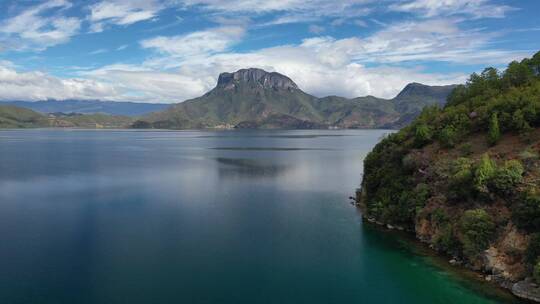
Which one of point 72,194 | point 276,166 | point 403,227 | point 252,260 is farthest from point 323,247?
point 276,166

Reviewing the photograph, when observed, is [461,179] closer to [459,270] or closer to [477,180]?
[477,180]

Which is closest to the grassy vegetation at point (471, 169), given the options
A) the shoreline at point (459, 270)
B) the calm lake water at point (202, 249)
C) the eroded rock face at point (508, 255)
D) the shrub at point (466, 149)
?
the shrub at point (466, 149)

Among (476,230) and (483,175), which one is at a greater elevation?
(483,175)

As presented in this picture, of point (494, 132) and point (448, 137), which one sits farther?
point (448, 137)

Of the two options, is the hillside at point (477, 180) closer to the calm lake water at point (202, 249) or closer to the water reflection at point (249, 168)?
the calm lake water at point (202, 249)

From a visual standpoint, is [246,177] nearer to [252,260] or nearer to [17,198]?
[17,198]

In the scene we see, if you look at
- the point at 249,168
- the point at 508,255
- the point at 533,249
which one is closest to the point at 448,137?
the point at 508,255

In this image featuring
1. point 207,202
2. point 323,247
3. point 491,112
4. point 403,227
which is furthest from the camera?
point 207,202
